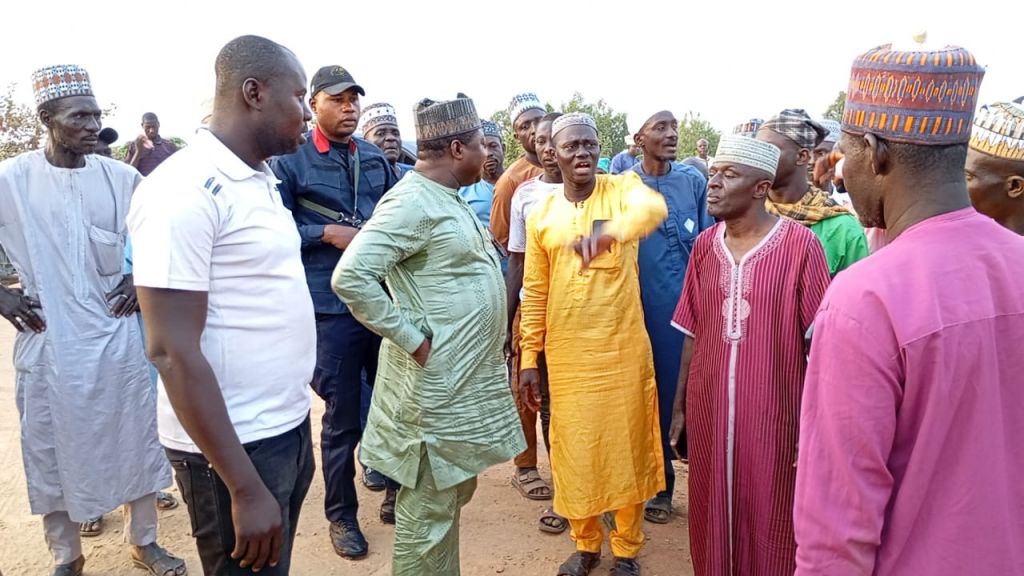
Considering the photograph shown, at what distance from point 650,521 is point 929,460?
9.61ft

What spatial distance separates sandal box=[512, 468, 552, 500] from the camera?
4.36 metres

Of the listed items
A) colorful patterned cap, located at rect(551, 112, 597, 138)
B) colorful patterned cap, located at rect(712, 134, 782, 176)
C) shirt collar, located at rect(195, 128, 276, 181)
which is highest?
shirt collar, located at rect(195, 128, 276, 181)

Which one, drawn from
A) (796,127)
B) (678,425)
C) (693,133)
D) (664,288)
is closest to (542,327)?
(664,288)

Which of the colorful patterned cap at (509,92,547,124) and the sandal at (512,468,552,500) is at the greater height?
the colorful patterned cap at (509,92,547,124)

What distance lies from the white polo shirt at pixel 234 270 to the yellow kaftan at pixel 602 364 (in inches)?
64.7

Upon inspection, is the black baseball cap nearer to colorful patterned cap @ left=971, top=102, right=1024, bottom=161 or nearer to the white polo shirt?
the white polo shirt

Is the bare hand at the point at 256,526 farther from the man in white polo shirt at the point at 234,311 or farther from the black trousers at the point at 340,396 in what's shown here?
the black trousers at the point at 340,396

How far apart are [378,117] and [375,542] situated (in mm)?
3470

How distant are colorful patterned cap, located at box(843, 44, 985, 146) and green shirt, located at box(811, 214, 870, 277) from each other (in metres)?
1.74

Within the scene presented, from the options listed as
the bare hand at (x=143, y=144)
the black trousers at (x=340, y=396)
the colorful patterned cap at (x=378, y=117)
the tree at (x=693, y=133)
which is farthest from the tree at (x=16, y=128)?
the tree at (x=693, y=133)

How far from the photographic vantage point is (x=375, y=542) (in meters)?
3.83

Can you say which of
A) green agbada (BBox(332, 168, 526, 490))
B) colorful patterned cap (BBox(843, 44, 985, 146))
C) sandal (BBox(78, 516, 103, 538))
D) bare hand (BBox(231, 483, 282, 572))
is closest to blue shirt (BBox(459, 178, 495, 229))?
green agbada (BBox(332, 168, 526, 490))

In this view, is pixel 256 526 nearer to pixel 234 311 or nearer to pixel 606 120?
pixel 234 311

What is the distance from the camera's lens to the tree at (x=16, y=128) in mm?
12898
